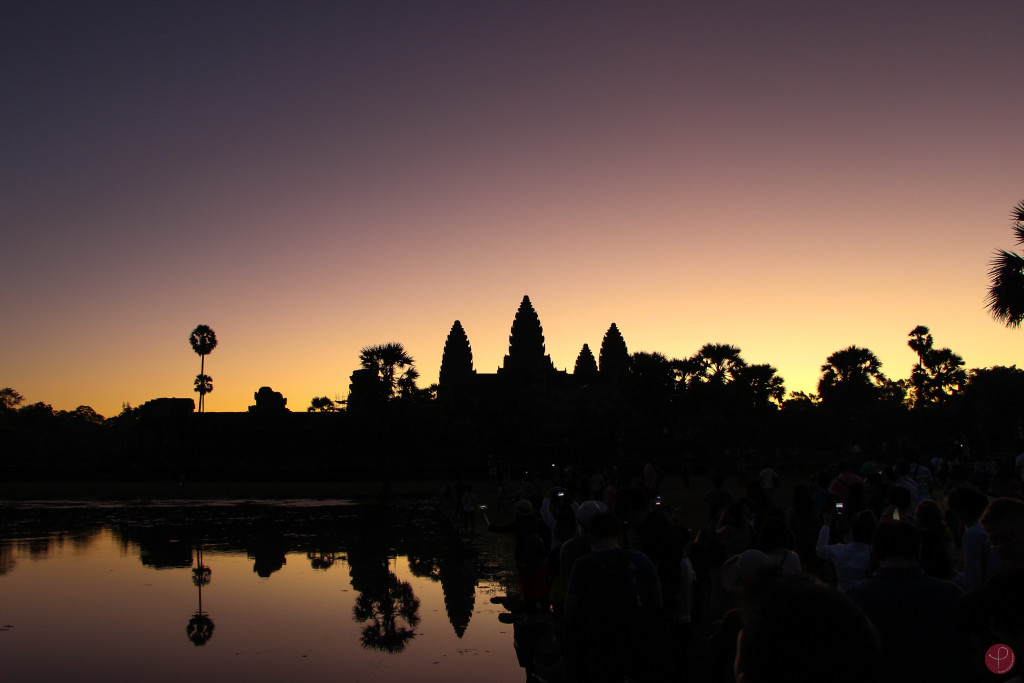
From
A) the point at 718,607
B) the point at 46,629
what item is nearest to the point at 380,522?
the point at 46,629

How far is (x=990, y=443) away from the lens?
6066 cm

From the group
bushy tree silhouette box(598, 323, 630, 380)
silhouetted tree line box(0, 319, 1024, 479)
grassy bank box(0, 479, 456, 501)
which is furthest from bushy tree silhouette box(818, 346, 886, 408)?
bushy tree silhouette box(598, 323, 630, 380)

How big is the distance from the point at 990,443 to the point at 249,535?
196 ft

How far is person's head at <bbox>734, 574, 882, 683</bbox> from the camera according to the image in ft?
5.92

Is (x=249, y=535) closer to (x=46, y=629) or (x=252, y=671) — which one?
(x=46, y=629)

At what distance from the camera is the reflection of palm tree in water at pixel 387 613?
9.74 m

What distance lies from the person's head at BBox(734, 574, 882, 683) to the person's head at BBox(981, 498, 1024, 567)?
2752 millimetres

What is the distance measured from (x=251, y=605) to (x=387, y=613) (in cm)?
231

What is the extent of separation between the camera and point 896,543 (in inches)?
140

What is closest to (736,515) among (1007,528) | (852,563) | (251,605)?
(852,563)

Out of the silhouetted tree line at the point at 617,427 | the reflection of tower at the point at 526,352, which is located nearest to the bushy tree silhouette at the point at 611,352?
the reflection of tower at the point at 526,352

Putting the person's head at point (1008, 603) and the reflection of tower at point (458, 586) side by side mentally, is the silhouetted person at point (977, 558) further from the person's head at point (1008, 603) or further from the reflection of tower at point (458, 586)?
the reflection of tower at point (458, 586)

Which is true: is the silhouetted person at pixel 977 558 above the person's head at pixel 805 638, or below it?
below

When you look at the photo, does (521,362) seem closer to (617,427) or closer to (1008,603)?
(617,427)
